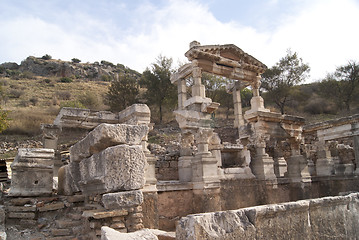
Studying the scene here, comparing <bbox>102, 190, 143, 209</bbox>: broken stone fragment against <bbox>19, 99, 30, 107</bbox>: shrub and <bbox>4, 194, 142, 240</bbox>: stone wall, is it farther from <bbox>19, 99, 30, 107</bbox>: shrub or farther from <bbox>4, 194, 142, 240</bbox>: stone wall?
<bbox>19, 99, 30, 107</bbox>: shrub

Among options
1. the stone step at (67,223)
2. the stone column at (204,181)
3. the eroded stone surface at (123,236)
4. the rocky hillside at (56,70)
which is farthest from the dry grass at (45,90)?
the eroded stone surface at (123,236)

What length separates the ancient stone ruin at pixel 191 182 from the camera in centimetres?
340

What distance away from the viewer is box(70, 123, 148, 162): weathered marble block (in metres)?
4.24

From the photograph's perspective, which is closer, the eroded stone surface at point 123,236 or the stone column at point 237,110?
the eroded stone surface at point 123,236

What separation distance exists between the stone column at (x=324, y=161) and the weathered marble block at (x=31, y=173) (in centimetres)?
1118

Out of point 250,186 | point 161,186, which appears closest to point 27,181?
point 161,186

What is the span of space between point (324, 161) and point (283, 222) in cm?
1089

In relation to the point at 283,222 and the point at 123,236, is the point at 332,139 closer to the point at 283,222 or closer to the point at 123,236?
the point at 283,222

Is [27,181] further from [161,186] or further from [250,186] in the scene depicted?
[250,186]

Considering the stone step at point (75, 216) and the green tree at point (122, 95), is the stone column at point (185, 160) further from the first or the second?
the green tree at point (122, 95)

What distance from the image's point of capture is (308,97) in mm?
34875

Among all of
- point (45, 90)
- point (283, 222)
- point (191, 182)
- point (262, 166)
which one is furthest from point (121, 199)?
point (45, 90)

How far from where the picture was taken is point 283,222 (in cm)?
320

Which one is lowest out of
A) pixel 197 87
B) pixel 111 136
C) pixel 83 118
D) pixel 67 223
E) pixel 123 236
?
pixel 67 223
